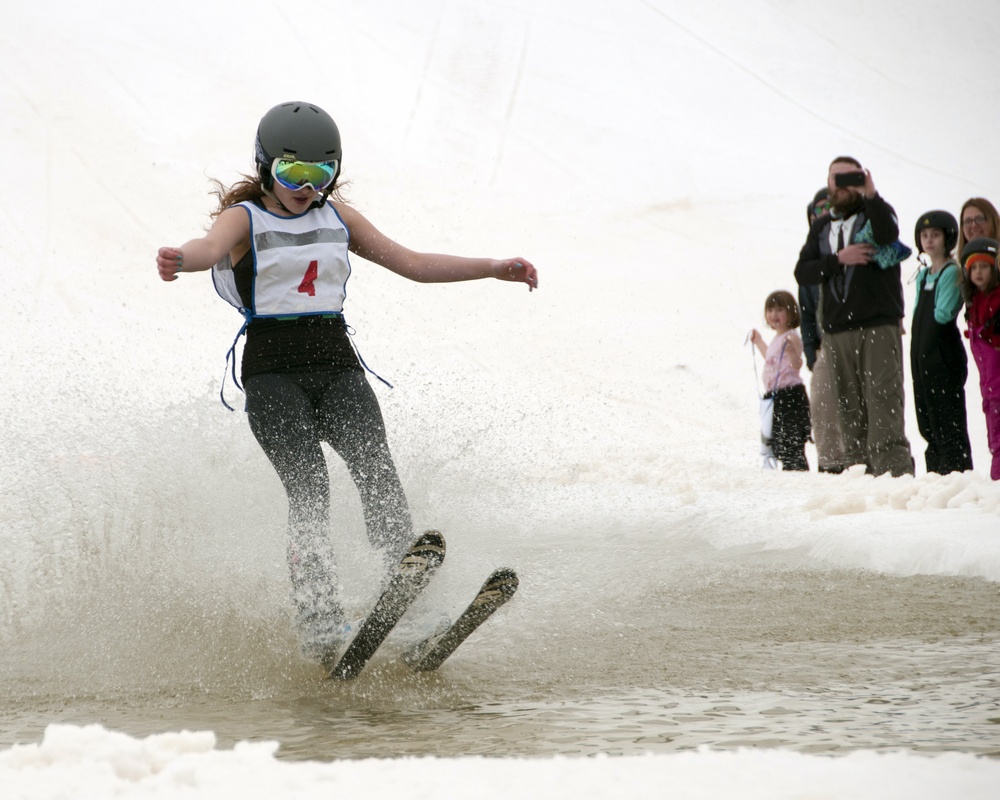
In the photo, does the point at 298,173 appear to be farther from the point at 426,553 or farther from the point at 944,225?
the point at 944,225

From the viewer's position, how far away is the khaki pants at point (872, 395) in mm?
7348

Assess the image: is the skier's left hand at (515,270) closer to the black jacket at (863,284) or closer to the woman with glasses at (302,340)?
the woman with glasses at (302,340)

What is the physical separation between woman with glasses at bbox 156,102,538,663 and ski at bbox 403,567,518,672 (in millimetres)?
310

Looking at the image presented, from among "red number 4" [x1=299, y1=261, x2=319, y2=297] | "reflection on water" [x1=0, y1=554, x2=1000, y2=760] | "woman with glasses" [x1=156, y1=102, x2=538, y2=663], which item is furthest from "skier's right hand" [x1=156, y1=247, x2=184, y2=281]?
"reflection on water" [x1=0, y1=554, x2=1000, y2=760]

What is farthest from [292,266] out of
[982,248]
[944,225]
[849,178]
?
[944,225]

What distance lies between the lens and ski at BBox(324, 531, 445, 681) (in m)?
3.27

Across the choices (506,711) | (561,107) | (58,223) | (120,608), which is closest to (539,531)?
(120,608)

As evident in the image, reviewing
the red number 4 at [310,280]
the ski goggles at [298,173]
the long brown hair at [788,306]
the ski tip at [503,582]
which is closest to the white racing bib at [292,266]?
the red number 4 at [310,280]

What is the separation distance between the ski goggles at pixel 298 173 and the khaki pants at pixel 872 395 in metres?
4.60

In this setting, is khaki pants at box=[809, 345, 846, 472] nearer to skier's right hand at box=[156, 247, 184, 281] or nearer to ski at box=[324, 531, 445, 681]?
ski at box=[324, 531, 445, 681]

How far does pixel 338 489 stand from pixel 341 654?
1.46 meters

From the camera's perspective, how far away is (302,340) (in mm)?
3836

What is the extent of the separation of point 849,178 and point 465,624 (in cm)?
504

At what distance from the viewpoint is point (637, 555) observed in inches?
227
